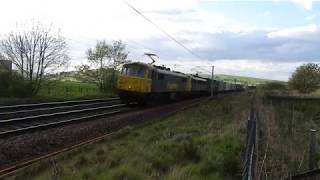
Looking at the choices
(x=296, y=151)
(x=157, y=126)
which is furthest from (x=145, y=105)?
(x=296, y=151)

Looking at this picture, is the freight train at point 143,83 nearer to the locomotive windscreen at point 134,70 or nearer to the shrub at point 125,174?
the locomotive windscreen at point 134,70

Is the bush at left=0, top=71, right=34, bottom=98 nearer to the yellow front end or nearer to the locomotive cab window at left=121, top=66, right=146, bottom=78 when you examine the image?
the yellow front end

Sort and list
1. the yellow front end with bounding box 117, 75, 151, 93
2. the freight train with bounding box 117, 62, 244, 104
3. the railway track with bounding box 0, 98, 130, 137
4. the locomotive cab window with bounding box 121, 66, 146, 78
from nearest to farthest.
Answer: the railway track with bounding box 0, 98, 130, 137, the yellow front end with bounding box 117, 75, 151, 93, the freight train with bounding box 117, 62, 244, 104, the locomotive cab window with bounding box 121, 66, 146, 78

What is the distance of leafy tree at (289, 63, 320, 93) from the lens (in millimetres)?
99000

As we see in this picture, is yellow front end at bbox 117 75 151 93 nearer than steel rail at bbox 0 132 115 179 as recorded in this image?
No

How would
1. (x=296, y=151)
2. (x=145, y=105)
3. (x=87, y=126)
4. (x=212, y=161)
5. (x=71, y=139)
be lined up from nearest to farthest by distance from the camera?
(x=212, y=161) → (x=296, y=151) → (x=71, y=139) → (x=87, y=126) → (x=145, y=105)

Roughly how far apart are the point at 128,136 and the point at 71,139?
210 cm

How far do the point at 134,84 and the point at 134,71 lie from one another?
1.03 m

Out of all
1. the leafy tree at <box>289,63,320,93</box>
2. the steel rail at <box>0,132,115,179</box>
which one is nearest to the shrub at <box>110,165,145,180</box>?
the steel rail at <box>0,132,115,179</box>

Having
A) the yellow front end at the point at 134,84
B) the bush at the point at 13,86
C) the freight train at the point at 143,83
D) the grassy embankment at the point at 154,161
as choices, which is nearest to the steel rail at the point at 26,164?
the grassy embankment at the point at 154,161

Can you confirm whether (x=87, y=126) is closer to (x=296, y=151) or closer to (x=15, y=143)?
(x=15, y=143)

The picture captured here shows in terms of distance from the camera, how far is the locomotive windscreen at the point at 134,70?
33.3 metres

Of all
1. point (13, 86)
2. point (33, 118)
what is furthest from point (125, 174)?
point (13, 86)

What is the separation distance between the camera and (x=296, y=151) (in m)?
12.4
